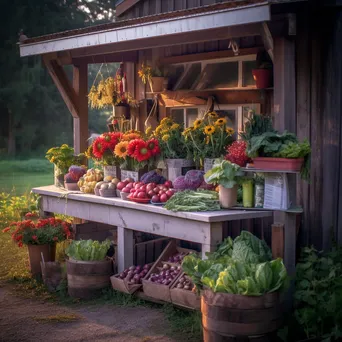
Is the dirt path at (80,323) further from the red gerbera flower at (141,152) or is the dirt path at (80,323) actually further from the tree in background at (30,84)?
the tree in background at (30,84)

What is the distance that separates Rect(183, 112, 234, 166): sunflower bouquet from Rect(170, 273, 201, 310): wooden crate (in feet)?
5.75

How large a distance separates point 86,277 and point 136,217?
939mm

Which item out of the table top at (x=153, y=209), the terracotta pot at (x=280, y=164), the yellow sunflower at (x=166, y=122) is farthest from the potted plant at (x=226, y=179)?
the yellow sunflower at (x=166, y=122)

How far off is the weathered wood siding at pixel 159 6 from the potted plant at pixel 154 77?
0.91 meters

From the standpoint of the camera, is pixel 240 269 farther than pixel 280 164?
No

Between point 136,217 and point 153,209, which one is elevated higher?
point 153,209

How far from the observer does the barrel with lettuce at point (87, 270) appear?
7383 mm

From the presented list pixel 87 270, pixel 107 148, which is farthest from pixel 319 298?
pixel 107 148

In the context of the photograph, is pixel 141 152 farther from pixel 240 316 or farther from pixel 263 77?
pixel 240 316

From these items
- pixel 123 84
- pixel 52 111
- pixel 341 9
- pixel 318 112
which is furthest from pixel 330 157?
pixel 52 111

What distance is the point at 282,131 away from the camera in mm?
6301

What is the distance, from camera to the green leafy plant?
20.8ft

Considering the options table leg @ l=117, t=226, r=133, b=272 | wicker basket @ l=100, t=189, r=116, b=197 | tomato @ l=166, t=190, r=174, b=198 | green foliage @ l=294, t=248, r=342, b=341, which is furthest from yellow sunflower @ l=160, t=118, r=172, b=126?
green foliage @ l=294, t=248, r=342, b=341

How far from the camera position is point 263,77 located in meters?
7.97
